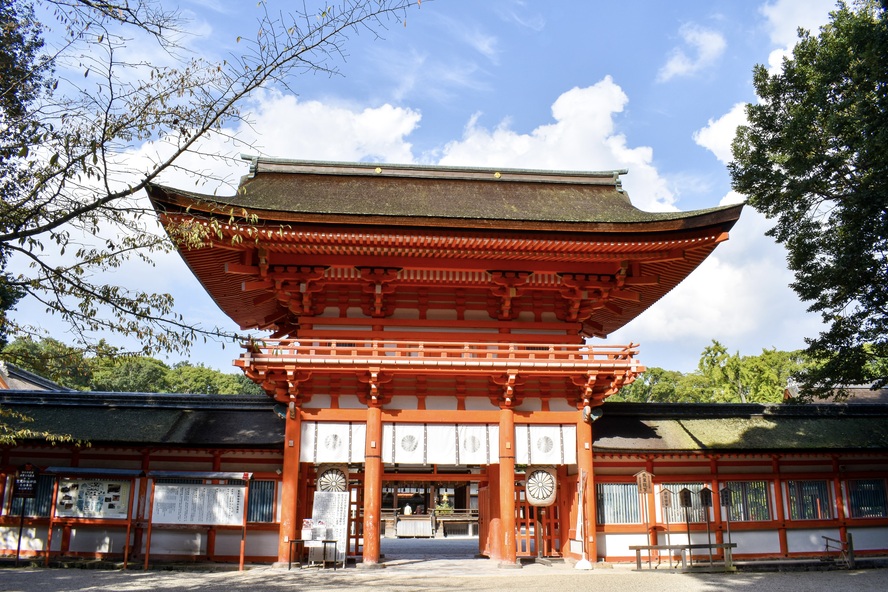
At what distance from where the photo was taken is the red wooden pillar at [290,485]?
14102 mm

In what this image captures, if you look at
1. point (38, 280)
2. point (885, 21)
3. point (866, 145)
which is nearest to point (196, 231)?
point (38, 280)

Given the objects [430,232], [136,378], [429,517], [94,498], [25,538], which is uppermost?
[136,378]

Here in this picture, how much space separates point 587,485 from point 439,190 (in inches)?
336

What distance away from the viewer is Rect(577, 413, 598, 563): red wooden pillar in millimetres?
14789

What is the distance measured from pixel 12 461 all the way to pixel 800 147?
854 inches

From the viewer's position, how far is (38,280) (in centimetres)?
725

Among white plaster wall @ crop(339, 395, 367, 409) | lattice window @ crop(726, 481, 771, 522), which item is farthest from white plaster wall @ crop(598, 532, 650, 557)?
white plaster wall @ crop(339, 395, 367, 409)

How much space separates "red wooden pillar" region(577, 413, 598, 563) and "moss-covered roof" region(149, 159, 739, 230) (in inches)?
196

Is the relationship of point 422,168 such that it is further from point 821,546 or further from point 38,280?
point 821,546

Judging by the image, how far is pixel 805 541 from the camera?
16375 mm

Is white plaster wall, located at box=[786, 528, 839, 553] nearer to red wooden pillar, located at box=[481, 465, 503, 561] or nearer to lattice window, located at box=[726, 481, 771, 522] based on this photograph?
lattice window, located at box=[726, 481, 771, 522]

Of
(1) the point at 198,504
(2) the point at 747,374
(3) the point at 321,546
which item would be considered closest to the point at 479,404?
(3) the point at 321,546

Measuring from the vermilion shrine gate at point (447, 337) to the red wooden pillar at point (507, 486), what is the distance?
0.03 meters

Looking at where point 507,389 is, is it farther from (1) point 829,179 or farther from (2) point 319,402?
(1) point 829,179
